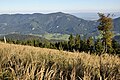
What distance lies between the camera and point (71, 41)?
3927 inches

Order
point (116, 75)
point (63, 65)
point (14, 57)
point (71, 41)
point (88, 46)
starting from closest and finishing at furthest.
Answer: point (116, 75)
point (63, 65)
point (14, 57)
point (88, 46)
point (71, 41)

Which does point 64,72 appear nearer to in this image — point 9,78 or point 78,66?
point 78,66

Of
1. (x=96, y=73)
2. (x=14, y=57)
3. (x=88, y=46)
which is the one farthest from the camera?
(x=88, y=46)

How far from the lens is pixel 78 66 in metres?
5.15

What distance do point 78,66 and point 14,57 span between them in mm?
2013

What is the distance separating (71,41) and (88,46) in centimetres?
892

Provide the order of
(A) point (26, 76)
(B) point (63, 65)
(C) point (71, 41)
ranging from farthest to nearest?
(C) point (71, 41) → (B) point (63, 65) → (A) point (26, 76)

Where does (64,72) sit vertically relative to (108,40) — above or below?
above

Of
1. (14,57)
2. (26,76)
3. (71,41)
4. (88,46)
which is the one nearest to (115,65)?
(26,76)

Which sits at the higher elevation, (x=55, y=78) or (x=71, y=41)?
(x=55, y=78)

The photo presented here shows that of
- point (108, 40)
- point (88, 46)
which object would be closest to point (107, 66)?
point (108, 40)

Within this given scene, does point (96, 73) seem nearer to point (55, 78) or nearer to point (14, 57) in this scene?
point (55, 78)

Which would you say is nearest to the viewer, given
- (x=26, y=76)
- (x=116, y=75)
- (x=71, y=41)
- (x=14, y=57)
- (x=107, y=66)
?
(x=26, y=76)

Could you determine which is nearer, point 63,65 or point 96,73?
point 96,73
